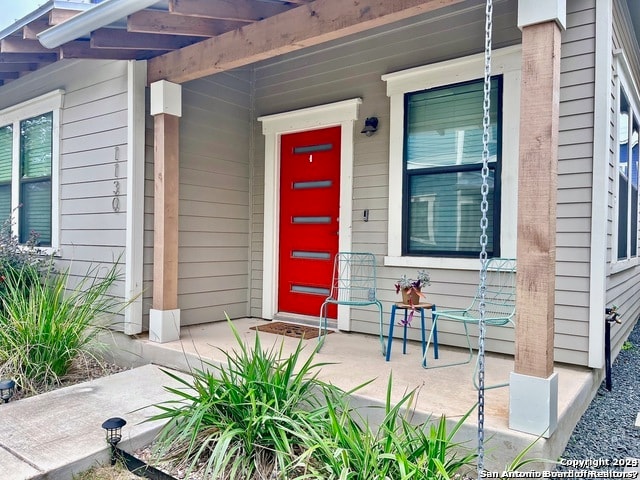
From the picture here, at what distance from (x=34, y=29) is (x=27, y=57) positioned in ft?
2.92

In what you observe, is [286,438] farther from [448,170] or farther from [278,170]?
[278,170]

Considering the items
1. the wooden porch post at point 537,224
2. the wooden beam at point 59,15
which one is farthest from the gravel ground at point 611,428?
the wooden beam at point 59,15

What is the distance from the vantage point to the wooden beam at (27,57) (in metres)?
4.46

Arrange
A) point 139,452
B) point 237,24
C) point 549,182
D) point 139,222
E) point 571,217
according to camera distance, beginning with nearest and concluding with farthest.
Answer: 1. point 549,182
2. point 139,452
3. point 571,217
4. point 237,24
5. point 139,222

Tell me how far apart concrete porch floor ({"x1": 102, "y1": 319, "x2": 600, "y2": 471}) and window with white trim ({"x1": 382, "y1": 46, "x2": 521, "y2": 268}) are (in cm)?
81

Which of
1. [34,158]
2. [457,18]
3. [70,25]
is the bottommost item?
[34,158]

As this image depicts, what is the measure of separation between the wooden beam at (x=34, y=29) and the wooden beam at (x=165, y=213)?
1231 mm

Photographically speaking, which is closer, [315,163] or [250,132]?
[315,163]

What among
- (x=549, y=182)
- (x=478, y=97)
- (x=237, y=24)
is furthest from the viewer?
(x=478, y=97)

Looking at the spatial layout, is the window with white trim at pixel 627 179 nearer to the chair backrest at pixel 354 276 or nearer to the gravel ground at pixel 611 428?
the gravel ground at pixel 611 428

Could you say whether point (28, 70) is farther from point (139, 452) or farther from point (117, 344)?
point (139, 452)

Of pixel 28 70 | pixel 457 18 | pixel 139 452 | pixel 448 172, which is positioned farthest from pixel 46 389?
pixel 457 18

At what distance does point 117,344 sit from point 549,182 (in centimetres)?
353

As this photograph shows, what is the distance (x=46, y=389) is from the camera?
3152 mm
